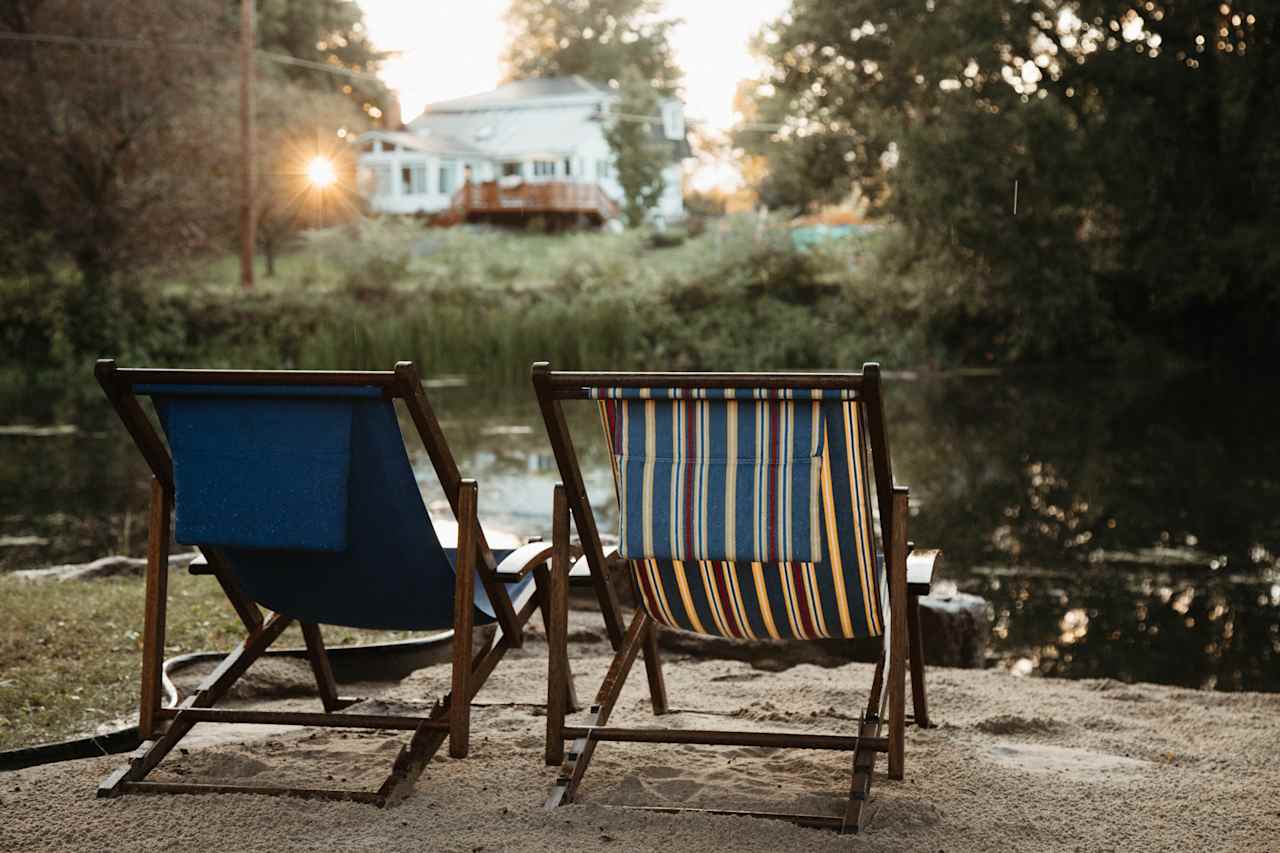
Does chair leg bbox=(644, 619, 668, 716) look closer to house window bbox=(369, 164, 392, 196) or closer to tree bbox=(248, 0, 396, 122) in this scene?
tree bbox=(248, 0, 396, 122)

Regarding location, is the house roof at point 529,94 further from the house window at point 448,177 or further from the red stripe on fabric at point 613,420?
the red stripe on fabric at point 613,420

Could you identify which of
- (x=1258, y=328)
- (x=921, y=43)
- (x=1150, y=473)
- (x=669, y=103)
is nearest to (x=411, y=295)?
(x=921, y=43)

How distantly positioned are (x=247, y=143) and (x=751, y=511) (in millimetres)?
22605

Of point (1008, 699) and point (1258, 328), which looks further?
point (1258, 328)

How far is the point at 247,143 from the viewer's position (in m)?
24.1

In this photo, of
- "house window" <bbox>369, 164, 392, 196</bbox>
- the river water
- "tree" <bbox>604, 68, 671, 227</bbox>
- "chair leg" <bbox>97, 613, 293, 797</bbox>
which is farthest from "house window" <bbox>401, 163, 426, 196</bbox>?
"chair leg" <bbox>97, 613, 293, 797</bbox>

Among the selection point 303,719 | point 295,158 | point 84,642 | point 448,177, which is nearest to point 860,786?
point 303,719

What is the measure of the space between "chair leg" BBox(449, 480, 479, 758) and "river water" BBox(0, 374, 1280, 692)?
134 inches

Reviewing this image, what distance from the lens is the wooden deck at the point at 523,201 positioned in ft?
112

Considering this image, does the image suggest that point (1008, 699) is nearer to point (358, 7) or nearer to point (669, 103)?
point (358, 7)

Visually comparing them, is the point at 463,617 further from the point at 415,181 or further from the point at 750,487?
the point at 415,181

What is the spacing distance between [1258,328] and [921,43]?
22.3 feet

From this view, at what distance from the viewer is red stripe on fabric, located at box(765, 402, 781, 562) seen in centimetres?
292

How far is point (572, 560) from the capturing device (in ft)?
11.0
